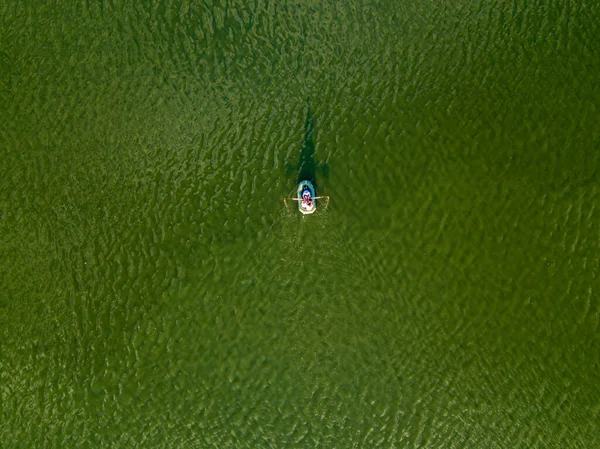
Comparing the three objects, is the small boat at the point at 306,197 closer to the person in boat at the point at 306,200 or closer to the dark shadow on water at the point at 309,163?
the person in boat at the point at 306,200

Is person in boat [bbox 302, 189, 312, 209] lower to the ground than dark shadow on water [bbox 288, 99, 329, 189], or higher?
lower

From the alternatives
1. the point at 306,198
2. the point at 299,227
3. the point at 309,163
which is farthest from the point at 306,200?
the point at 309,163

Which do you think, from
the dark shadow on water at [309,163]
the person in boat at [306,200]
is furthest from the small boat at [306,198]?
the dark shadow on water at [309,163]

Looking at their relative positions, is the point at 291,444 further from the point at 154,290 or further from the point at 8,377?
the point at 8,377

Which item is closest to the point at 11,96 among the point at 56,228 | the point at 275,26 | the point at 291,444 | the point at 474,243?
the point at 56,228

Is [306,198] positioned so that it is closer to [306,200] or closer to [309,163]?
[306,200]

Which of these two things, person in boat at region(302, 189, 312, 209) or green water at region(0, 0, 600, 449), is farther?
green water at region(0, 0, 600, 449)

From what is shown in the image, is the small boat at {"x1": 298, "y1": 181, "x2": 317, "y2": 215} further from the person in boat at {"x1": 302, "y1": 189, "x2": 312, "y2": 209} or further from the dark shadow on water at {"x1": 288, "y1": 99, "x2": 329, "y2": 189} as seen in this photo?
the dark shadow on water at {"x1": 288, "y1": 99, "x2": 329, "y2": 189}

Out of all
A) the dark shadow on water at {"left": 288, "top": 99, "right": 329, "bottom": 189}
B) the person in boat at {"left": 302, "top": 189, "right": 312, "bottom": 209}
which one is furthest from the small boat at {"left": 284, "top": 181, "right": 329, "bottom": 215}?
the dark shadow on water at {"left": 288, "top": 99, "right": 329, "bottom": 189}
